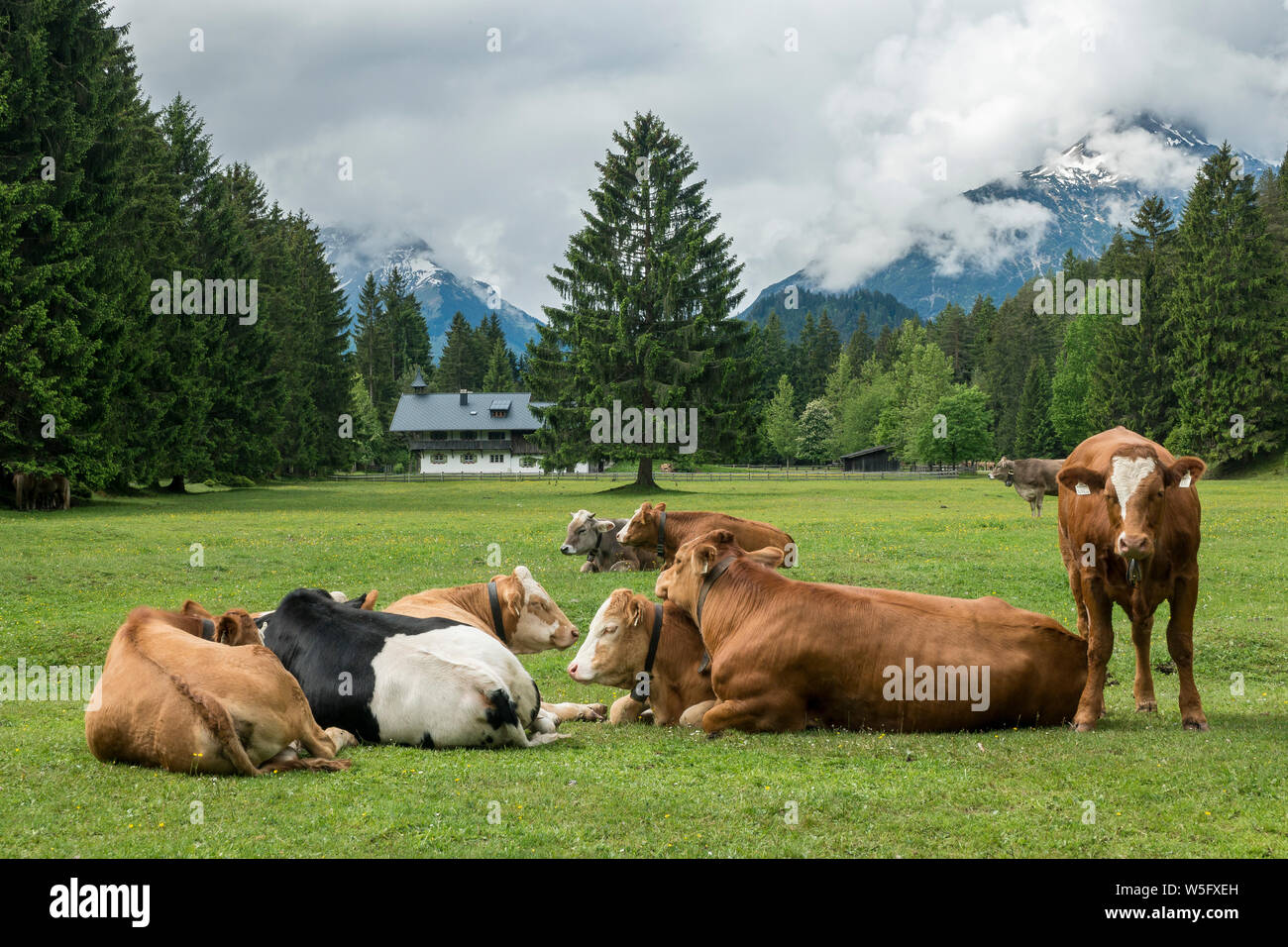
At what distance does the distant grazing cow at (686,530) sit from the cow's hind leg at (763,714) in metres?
6.50

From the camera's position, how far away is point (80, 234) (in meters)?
35.7

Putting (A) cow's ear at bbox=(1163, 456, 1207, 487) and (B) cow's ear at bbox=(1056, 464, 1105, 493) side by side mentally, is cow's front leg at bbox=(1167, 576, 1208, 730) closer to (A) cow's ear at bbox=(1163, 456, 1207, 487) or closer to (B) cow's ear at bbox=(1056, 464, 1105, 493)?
(A) cow's ear at bbox=(1163, 456, 1207, 487)

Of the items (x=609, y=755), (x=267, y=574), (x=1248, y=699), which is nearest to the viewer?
(x=609, y=755)

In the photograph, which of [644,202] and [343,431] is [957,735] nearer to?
[644,202]

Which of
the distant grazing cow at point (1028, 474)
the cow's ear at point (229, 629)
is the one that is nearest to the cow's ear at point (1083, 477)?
the cow's ear at point (229, 629)

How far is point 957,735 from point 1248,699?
4.09m

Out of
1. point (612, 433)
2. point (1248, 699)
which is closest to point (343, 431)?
point (612, 433)

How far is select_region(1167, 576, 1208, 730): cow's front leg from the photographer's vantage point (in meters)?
7.93

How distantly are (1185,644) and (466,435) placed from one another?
112 metres

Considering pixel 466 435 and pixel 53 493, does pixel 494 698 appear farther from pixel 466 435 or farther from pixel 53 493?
pixel 466 435

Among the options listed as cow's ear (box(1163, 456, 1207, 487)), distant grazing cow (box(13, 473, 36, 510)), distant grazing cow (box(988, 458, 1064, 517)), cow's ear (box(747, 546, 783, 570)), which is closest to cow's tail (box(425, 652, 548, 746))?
cow's ear (box(747, 546, 783, 570))

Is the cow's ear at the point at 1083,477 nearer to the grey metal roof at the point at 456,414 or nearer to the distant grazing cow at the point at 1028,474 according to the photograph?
the distant grazing cow at the point at 1028,474

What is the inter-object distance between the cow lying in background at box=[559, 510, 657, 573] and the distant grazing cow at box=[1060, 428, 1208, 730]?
1203 cm

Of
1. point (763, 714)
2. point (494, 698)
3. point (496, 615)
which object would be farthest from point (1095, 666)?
point (496, 615)
